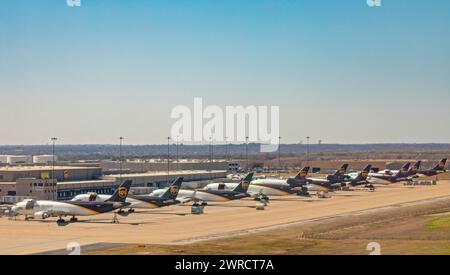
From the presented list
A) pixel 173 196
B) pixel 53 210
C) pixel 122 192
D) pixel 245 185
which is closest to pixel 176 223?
pixel 122 192

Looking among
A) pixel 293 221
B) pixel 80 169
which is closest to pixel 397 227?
pixel 293 221

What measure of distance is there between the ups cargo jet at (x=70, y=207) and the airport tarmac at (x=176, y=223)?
1.30 m

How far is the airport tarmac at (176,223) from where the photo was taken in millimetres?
83812

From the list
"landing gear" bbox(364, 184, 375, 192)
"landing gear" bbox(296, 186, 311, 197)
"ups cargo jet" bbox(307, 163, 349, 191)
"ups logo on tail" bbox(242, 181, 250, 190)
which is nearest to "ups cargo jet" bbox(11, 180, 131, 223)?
"ups logo on tail" bbox(242, 181, 250, 190)

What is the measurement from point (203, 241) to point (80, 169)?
310 ft

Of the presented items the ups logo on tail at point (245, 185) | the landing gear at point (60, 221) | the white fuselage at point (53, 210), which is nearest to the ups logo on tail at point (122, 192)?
the white fuselage at point (53, 210)

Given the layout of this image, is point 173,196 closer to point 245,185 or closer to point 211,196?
point 211,196

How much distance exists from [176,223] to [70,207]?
1455 centimetres

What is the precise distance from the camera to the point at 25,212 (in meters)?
109

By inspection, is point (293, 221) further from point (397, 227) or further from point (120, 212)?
point (120, 212)

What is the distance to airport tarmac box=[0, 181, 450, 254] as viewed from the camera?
3300 inches
